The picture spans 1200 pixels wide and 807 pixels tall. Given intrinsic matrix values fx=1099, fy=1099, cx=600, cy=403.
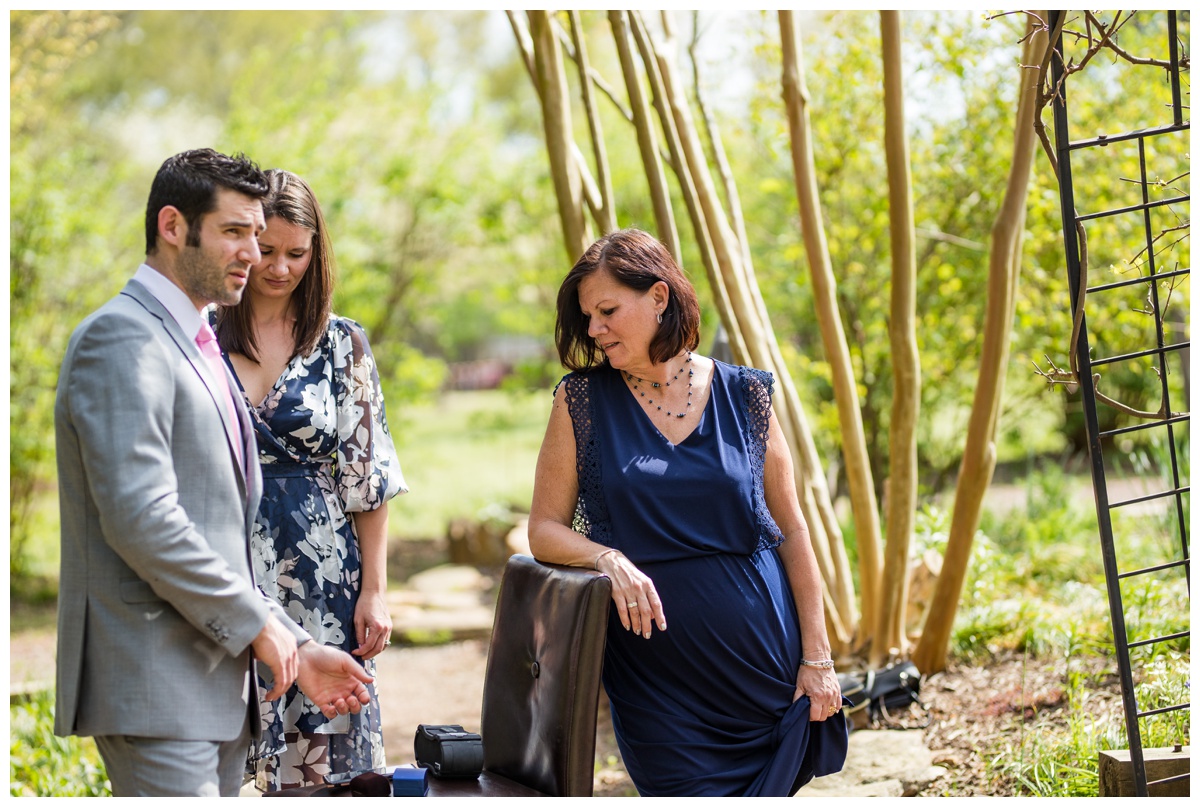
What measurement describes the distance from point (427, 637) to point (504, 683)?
473 cm

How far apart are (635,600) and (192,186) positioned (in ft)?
3.83

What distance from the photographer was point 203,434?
6.03 feet

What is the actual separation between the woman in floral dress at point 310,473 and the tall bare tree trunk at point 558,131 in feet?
5.21

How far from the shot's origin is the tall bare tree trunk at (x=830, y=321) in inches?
169

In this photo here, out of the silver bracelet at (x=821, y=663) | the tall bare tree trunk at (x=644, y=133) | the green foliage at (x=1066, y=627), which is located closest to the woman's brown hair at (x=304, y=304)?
the silver bracelet at (x=821, y=663)

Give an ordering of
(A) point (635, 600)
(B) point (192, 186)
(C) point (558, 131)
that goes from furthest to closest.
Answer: (C) point (558, 131)
(A) point (635, 600)
(B) point (192, 186)

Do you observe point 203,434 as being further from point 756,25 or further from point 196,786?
point 756,25

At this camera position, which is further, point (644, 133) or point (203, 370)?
point (644, 133)

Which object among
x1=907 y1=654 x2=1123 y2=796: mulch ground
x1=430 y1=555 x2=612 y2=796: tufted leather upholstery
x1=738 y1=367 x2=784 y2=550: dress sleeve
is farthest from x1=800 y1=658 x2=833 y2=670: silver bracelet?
x1=907 y1=654 x2=1123 y2=796: mulch ground

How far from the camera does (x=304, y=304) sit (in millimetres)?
2490

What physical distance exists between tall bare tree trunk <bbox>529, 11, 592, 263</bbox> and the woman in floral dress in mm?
1588

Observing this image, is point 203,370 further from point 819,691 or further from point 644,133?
point 644,133

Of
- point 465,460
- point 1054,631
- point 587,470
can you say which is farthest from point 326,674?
point 465,460

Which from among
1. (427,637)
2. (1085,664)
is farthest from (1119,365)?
(427,637)
